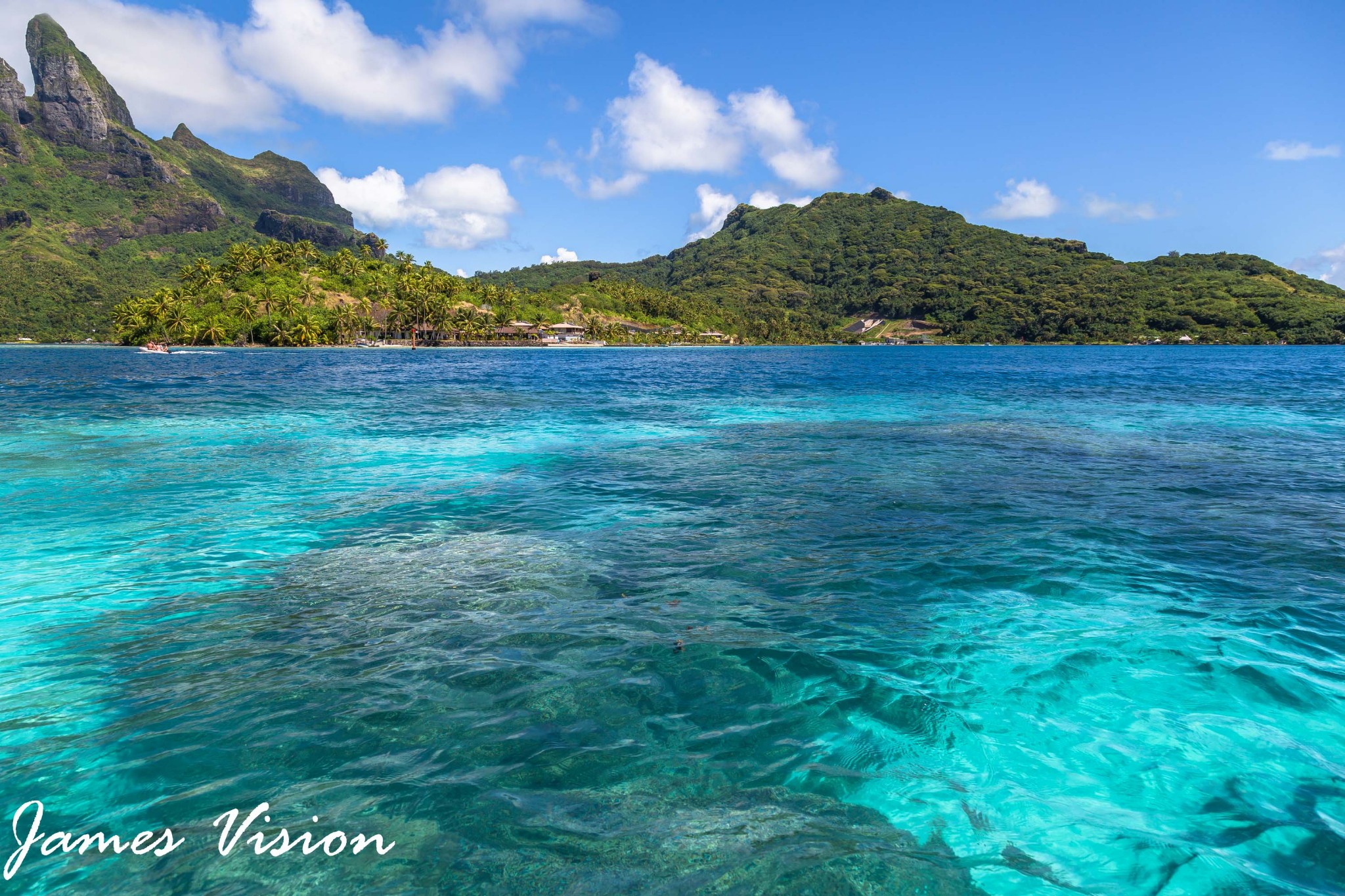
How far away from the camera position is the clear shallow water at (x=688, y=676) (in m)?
4.55

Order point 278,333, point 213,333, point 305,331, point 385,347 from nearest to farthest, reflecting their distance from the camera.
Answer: point 213,333
point 278,333
point 305,331
point 385,347

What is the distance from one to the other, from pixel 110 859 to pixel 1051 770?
722 centimetres

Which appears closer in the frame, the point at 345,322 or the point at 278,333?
the point at 278,333

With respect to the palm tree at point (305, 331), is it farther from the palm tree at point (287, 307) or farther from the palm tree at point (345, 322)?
the palm tree at point (345, 322)

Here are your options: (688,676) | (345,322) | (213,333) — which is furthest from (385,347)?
(688,676)

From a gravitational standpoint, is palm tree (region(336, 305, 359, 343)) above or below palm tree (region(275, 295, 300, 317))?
below

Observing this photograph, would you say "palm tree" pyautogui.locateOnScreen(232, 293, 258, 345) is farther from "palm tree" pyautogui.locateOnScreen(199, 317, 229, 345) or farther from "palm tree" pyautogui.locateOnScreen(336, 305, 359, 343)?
"palm tree" pyautogui.locateOnScreen(336, 305, 359, 343)

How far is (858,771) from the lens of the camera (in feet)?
17.8

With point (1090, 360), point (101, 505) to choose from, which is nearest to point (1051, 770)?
point (101, 505)

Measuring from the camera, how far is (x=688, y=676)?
6.82 metres

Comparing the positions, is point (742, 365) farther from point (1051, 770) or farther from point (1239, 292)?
point (1239, 292)

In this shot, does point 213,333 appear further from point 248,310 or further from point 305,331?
point 305,331

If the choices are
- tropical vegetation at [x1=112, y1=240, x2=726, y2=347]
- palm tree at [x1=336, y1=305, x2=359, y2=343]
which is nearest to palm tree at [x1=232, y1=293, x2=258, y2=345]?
tropical vegetation at [x1=112, y1=240, x2=726, y2=347]

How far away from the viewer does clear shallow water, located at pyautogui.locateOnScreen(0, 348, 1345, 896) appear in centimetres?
455
